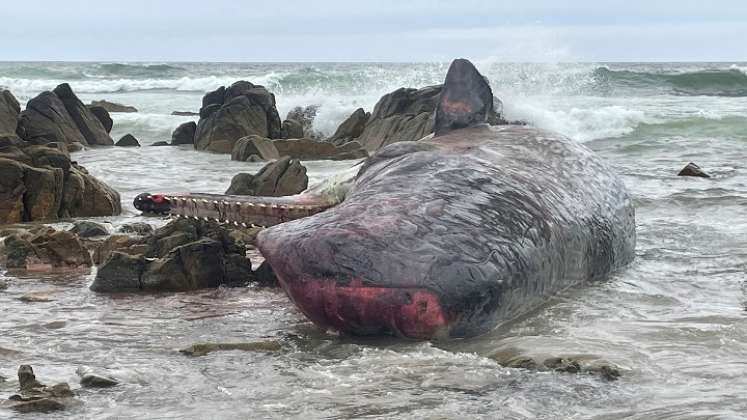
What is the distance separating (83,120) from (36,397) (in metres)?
16.0

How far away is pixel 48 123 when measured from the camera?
59.0 feet

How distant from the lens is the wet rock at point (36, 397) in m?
3.88

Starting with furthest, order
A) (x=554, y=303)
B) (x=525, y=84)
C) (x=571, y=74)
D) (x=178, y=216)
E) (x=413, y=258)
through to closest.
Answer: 1. (x=571, y=74)
2. (x=525, y=84)
3. (x=178, y=216)
4. (x=554, y=303)
5. (x=413, y=258)

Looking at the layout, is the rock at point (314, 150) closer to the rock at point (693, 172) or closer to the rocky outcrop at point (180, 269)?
the rock at point (693, 172)

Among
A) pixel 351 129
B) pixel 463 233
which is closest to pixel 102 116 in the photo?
pixel 351 129

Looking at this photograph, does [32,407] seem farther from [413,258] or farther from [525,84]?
[525,84]

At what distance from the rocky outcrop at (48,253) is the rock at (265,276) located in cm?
133

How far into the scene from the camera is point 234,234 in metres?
7.43

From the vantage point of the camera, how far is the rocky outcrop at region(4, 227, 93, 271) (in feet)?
23.2

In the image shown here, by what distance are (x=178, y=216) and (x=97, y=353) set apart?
8.66ft

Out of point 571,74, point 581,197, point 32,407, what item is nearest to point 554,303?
point 581,197

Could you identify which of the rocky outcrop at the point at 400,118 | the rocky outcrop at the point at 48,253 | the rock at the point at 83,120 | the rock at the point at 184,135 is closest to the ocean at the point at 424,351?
the rocky outcrop at the point at 48,253

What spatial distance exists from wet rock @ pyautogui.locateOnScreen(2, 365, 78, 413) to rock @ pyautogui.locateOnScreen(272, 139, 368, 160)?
1289cm

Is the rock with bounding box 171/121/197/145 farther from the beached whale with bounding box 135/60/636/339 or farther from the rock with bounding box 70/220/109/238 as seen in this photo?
the beached whale with bounding box 135/60/636/339
